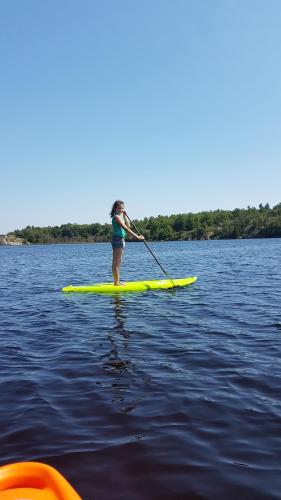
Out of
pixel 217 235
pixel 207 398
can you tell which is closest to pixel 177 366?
pixel 207 398

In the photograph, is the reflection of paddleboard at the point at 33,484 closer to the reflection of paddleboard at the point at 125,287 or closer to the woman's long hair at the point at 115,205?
the woman's long hair at the point at 115,205

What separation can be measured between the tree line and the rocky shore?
2.44m

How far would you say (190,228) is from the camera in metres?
158

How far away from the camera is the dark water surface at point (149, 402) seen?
11.7 feet

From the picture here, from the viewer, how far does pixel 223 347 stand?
7.17m

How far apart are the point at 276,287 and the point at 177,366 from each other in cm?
959

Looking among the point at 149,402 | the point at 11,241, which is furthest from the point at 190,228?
the point at 149,402

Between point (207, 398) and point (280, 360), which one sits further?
point (280, 360)

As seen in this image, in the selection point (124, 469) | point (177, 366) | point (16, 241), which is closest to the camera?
point (124, 469)

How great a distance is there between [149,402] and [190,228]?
15409 centimetres

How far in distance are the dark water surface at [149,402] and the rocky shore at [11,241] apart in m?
163

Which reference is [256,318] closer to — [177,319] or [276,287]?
[177,319]

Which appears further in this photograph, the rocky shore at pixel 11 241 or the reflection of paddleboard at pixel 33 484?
the rocky shore at pixel 11 241

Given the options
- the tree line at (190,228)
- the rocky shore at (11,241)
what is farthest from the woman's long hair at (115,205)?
the rocky shore at (11,241)
